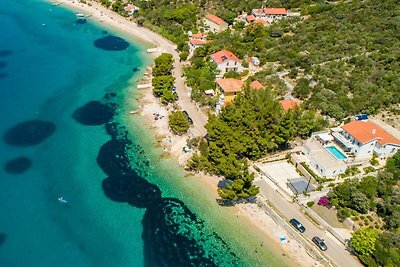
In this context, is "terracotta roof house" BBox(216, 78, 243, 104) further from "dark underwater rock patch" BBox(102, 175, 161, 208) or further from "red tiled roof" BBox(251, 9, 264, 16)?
"red tiled roof" BBox(251, 9, 264, 16)

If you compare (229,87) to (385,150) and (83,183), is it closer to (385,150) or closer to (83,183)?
(385,150)

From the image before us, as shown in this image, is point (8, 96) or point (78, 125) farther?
point (8, 96)

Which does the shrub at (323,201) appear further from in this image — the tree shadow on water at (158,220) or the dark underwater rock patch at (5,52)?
the dark underwater rock patch at (5,52)

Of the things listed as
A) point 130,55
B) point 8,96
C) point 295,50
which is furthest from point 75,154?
point 295,50

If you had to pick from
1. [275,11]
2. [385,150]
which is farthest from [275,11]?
[385,150]

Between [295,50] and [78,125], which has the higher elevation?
[295,50]

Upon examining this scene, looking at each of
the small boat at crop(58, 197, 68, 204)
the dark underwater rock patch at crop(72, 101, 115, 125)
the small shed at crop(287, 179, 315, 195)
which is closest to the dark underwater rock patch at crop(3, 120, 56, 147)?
the dark underwater rock patch at crop(72, 101, 115, 125)

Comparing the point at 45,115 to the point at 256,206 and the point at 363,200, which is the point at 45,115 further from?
the point at 363,200
